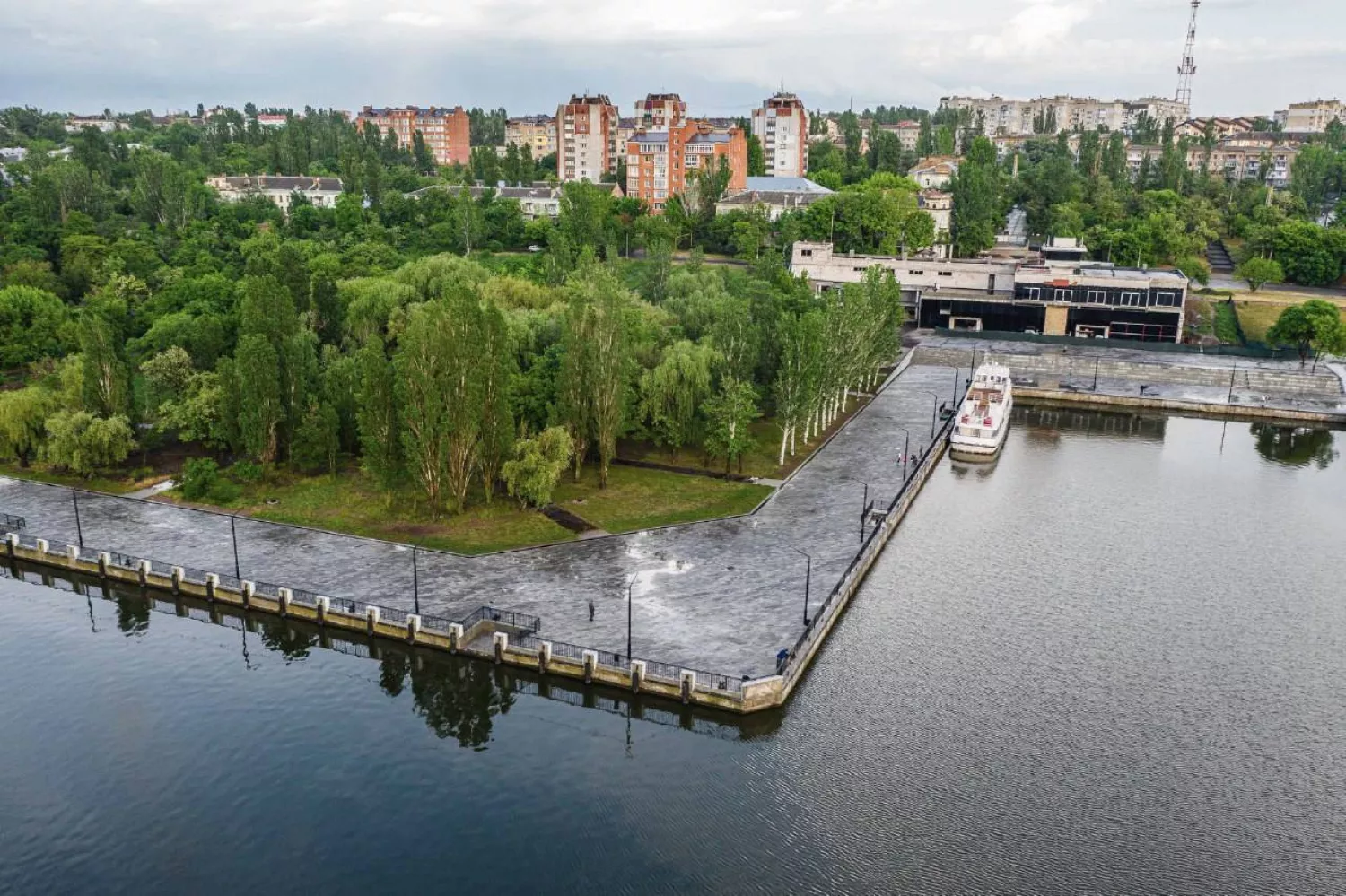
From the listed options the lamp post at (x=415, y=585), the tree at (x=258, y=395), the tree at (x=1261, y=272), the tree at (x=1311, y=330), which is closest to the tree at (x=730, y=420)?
the lamp post at (x=415, y=585)

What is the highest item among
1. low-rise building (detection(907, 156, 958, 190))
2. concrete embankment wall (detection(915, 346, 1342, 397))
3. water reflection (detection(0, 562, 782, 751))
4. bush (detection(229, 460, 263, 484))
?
low-rise building (detection(907, 156, 958, 190))

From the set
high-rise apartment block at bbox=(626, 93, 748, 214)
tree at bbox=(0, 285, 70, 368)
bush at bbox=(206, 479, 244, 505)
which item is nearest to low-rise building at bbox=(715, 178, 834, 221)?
high-rise apartment block at bbox=(626, 93, 748, 214)

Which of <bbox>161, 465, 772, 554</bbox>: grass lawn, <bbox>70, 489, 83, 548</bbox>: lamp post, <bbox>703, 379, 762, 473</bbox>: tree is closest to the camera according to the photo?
<bbox>70, 489, 83, 548</bbox>: lamp post

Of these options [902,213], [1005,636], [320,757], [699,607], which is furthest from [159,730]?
[902,213]

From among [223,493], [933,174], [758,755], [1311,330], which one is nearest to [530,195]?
[933,174]

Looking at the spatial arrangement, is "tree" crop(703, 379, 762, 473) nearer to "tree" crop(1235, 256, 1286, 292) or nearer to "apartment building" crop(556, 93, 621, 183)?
"tree" crop(1235, 256, 1286, 292)

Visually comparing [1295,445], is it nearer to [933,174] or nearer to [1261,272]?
[1261,272]

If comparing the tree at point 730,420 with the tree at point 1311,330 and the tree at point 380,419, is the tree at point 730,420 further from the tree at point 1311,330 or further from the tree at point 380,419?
the tree at point 1311,330

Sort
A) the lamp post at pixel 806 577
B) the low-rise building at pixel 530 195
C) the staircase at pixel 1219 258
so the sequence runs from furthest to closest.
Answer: the low-rise building at pixel 530 195 → the staircase at pixel 1219 258 → the lamp post at pixel 806 577
